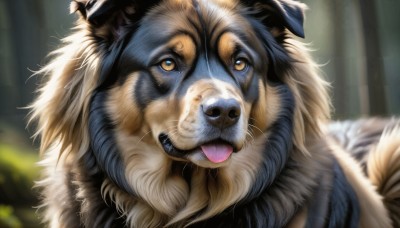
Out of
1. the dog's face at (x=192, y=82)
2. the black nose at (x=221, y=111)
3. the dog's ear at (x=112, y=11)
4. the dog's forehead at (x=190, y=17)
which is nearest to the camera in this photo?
the black nose at (x=221, y=111)

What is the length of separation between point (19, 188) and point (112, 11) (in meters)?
3.51

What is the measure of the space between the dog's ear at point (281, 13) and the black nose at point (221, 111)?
78 centimetres

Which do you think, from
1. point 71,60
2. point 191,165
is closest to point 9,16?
point 71,60

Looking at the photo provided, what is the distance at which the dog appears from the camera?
402cm

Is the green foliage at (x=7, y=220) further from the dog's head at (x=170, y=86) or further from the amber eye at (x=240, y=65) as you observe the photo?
the amber eye at (x=240, y=65)

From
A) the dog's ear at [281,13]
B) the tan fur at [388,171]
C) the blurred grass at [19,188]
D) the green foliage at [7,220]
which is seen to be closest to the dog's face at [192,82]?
the dog's ear at [281,13]

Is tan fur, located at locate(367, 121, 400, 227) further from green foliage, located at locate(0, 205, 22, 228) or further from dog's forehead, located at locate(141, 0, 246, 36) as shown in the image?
green foliage, located at locate(0, 205, 22, 228)

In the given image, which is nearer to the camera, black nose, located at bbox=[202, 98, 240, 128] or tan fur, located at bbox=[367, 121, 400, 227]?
black nose, located at bbox=[202, 98, 240, 128]

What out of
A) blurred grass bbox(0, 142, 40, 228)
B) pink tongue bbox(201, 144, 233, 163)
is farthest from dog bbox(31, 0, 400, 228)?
blurred grass bbox(0, 142, 40, 228)

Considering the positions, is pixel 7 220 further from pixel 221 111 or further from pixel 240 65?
pixel 221 111

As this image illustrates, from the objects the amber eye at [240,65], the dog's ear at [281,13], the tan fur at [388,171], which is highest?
the dog's ear at [281,13]

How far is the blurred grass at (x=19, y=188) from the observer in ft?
22.6

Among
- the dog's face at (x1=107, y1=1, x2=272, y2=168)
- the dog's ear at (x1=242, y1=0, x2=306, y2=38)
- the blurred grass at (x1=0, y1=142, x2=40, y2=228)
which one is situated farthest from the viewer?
the blurred grass at (x1=0, y1=142, x2=40, y2=228)

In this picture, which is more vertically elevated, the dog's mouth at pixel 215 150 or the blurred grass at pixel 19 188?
the dog's mouth at pixel 215 150
